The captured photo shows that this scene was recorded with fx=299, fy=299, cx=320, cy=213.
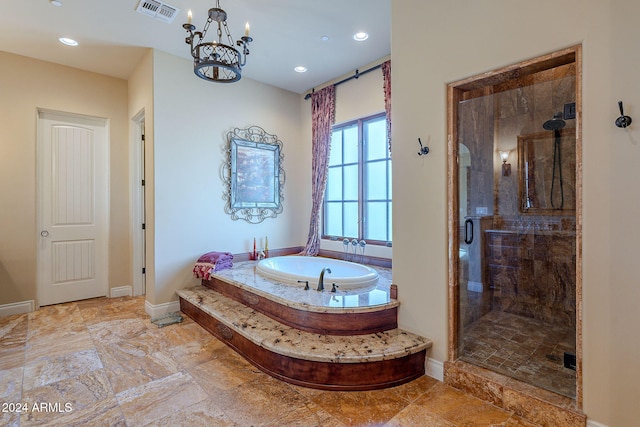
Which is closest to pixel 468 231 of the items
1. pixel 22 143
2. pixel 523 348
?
pixel 523 348

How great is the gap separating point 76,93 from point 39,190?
4.49 feet

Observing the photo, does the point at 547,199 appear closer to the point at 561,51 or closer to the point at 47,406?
the point at 561,51

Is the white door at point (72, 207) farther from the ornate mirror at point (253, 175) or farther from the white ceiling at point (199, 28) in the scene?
the ornate mirror at point (253, 175)

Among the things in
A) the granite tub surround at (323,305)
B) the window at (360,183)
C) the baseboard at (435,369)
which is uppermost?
A: the window at (360,183)

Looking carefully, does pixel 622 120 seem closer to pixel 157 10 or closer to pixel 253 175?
pixel 157 10

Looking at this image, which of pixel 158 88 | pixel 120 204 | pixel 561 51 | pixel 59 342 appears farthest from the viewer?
pixel 120 204

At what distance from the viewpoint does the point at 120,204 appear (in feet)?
14.3

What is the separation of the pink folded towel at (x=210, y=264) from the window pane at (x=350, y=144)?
7.14 feet

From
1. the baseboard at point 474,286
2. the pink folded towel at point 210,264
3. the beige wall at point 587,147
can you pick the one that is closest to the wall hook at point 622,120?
the beige wall at point 587,147

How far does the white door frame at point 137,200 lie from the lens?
14.0 feet

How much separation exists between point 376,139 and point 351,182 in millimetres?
705

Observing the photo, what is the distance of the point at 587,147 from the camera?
64.8 inches

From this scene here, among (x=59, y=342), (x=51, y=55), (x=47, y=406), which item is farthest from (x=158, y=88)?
(x=47, y=406)

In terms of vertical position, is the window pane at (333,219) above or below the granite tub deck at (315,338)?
above
